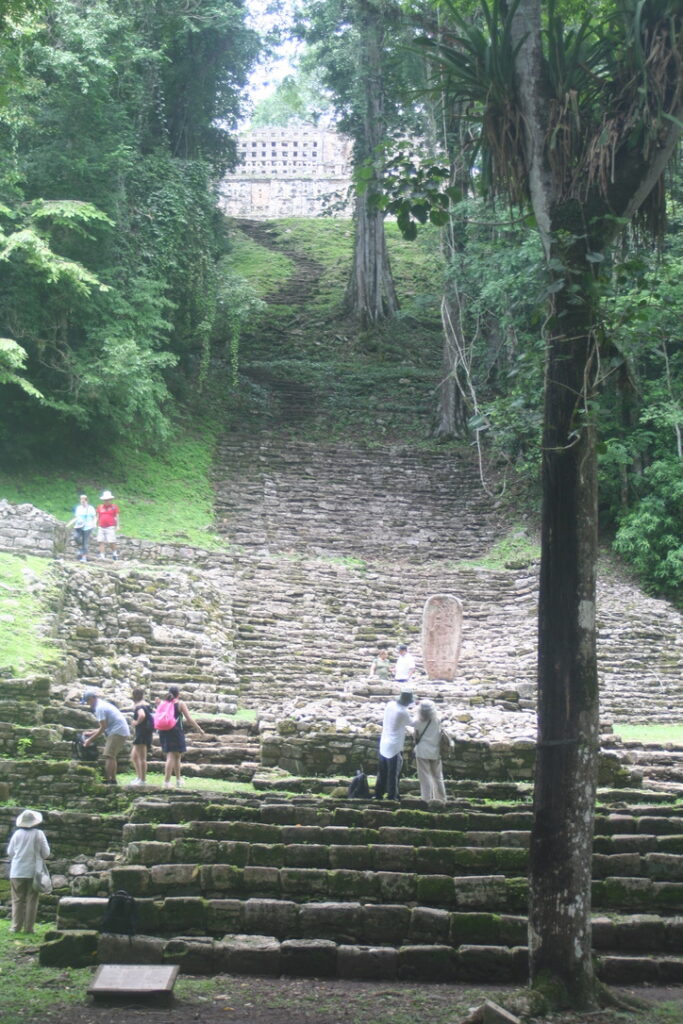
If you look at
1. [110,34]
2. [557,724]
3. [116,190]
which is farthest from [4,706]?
[110,34]

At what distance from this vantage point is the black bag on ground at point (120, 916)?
7.24m

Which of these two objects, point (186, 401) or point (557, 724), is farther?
point (186, 401)

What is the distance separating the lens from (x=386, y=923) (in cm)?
754

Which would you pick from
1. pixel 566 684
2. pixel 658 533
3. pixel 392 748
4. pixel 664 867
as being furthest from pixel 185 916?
pixel 658 533

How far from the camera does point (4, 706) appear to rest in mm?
11758

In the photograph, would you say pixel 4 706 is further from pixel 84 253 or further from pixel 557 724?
pixel 84 253

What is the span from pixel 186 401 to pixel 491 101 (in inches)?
783

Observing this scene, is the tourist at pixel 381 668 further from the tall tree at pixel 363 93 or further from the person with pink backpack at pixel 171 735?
the tall tree at pixel 363 93

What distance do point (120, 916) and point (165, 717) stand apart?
385 cm

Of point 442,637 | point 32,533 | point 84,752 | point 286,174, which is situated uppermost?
point 286,174

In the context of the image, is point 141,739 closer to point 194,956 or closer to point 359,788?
point 359,788

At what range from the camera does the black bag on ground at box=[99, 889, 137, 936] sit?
7242mm

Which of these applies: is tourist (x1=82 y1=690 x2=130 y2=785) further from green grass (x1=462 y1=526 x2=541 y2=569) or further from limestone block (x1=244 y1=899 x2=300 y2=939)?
green grass (x1=462 y1=526 x2=541 y2=569)

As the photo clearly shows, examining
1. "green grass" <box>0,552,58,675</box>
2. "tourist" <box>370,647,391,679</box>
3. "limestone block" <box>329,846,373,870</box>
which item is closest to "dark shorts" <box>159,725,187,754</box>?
"green grass" <box>0,552,58,675</box>
